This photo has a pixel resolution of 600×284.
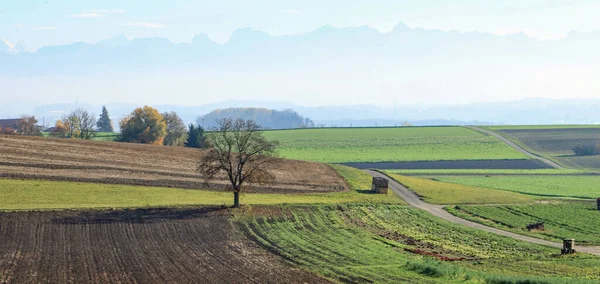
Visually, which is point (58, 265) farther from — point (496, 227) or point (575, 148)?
point (575, 148)

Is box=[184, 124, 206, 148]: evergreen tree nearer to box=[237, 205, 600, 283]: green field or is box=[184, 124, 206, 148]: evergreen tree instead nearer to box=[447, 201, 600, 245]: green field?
box=[237, 205, 600, 283]: green field

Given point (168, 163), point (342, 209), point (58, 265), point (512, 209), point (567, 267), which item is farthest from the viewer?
point (168, 163)

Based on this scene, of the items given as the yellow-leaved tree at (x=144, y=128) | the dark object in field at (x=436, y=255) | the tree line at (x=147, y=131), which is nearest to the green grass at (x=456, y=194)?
the dark object in field at (x=436, y=255)

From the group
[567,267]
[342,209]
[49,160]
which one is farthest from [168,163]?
[567,267]

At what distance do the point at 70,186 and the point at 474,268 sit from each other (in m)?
45.5

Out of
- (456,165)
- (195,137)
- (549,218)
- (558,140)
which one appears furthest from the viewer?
(558,140)

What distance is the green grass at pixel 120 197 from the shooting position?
61.8m

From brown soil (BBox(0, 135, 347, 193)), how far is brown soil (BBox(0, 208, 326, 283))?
14.8 metres

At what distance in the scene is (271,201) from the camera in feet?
230

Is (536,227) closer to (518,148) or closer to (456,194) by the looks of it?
(456,194)

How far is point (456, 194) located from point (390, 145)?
244ft

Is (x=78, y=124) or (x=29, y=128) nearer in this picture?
(x=29, y=128)

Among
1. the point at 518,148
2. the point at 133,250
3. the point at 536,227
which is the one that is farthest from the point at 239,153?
the point at 518,148

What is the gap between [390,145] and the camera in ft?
521
